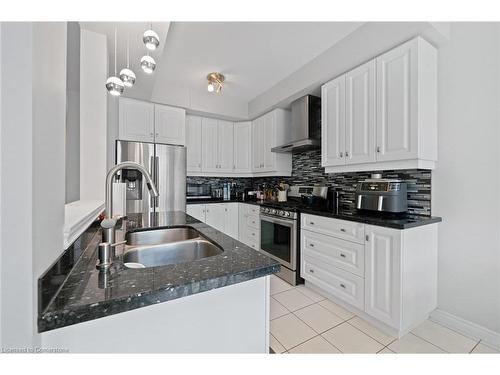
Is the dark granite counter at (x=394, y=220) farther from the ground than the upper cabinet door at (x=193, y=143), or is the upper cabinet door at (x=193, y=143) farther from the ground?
the upper cabinet door at (x=193, y=143)

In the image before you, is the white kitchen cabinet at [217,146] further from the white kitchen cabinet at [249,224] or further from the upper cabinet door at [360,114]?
the upper cabinet door at [360,114]

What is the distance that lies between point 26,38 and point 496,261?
2.71 metres

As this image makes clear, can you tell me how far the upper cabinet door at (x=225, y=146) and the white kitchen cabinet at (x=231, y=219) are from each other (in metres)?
0.70

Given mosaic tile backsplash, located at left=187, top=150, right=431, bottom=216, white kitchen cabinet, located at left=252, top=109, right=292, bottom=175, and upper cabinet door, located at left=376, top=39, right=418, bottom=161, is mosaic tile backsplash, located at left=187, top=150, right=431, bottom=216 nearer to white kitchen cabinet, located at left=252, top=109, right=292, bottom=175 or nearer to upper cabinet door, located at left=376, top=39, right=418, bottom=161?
white kitchen cabinet, located at left=252, top=109, right=292, bottom=175

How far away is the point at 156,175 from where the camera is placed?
3111mm

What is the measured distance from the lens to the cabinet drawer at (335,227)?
1.91 meters

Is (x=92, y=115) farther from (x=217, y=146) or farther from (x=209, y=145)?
(x=217, y=146)

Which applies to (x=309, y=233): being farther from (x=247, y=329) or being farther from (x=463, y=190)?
(x=247, y=329)

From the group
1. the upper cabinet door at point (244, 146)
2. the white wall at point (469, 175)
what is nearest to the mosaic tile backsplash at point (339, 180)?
the white wall at point (469, 175)

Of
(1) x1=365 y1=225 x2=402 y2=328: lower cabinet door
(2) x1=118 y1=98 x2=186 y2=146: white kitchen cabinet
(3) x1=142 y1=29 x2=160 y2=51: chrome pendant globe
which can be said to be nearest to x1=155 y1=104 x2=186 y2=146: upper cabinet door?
(2) x1=118 y1=98 x2=186 y2=146: white kitchen cabinet

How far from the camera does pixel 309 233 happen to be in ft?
7.89

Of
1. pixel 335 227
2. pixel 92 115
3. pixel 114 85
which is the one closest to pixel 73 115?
pixel 92 115

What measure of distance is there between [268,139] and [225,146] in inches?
33.4
